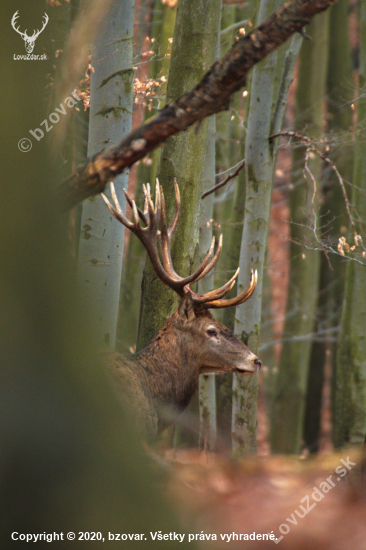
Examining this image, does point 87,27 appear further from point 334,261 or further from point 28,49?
point 334,261

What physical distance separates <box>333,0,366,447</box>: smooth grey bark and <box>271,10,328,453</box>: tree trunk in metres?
4.45

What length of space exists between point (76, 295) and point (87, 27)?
3129 millimetres

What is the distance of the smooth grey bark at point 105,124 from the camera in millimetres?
4875

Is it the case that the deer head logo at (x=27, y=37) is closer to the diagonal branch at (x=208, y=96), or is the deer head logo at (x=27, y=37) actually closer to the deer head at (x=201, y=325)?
the diagonal branch at (x=208, y=96)

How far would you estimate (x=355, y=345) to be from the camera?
789cm

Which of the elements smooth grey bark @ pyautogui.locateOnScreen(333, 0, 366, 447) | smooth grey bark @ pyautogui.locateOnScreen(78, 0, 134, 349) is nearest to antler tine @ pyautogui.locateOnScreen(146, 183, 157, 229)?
smooth grey bark @ pyautogui.locateOnScreen(78, 0, 134, 349)

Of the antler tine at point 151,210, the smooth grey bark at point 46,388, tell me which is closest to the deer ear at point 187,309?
the antler tine at point 151,210

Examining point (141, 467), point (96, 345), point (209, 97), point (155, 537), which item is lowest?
point (155, 537)

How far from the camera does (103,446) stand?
4.33ft

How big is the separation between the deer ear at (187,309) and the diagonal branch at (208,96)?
197 cm

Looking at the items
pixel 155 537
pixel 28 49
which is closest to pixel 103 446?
pixel 155 537

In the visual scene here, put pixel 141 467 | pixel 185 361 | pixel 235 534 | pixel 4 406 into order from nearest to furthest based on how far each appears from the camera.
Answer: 1. pixel 4 406
2. pixel 141 467
3. pixel 235 534
4. pixel 185 361

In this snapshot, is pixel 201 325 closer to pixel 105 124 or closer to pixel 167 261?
pixel 167 261

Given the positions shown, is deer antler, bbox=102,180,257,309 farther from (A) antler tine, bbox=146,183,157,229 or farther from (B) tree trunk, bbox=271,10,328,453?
(B) tree trunk, bbox=271,10,328,453
